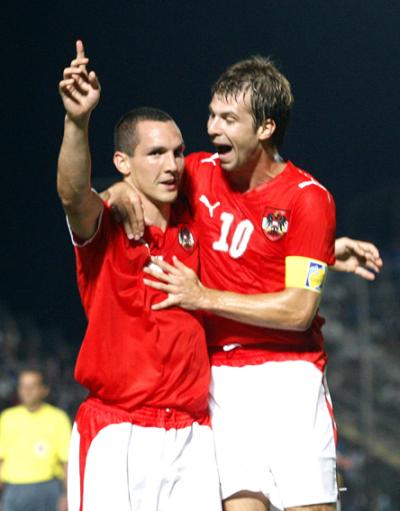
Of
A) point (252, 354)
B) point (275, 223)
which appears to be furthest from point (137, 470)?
point (275, 223)

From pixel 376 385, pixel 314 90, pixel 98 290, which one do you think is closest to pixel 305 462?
pixel 98 290

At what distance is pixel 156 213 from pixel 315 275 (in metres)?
0.58

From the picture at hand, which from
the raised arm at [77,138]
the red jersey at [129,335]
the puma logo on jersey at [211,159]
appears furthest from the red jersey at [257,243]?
the raised arm at [77,138]

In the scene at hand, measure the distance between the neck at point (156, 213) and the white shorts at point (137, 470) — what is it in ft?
2.18

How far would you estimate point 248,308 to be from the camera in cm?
377

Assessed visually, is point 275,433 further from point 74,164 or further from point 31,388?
point 31,388

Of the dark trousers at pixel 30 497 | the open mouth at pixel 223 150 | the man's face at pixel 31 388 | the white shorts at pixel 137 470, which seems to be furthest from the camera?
the man's face at pixel 31 388

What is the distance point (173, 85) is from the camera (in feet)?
36.5

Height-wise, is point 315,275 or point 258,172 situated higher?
point 258,172

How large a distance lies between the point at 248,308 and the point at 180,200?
497 millimetres

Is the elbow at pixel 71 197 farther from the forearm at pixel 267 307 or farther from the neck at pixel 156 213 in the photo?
the forearm at pixel 267 307

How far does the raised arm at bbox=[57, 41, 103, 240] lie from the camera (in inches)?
131

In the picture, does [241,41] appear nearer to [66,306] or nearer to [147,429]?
[66,306]

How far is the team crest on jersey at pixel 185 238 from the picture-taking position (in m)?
3.87
